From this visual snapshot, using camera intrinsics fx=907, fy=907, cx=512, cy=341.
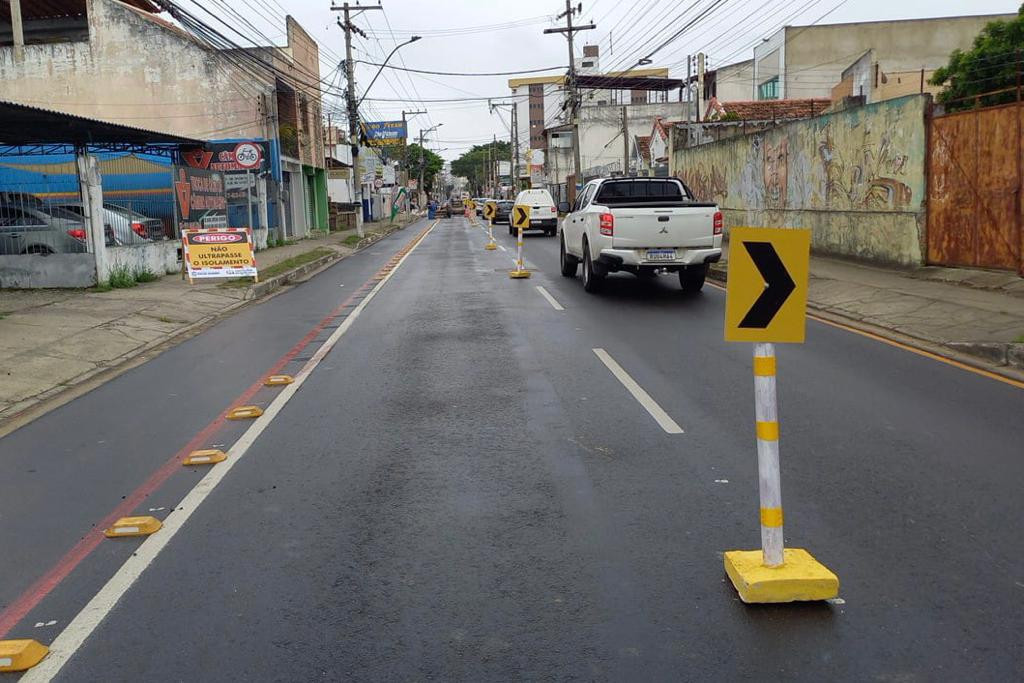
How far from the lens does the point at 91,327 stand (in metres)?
12.5

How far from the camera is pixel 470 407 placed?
7766 millimetres

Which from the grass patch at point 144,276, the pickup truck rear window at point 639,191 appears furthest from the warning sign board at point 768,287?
the grass patch at point 144,276

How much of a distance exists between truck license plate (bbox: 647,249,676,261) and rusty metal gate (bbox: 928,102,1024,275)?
457 cm

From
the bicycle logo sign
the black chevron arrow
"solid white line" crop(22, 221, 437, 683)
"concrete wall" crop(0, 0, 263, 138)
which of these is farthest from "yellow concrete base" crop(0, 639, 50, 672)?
"concrete wall" crop(0, 0, 263, 138)

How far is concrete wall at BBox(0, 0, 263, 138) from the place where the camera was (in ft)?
108

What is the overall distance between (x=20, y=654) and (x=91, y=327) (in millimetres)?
9782

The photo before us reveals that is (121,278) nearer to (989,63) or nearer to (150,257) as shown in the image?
(150,257)

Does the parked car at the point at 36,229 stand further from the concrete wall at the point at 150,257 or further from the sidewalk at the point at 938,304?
the sidewalk at the point at 938,304

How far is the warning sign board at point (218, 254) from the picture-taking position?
18.3m

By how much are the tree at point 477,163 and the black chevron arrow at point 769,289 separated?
15949cm

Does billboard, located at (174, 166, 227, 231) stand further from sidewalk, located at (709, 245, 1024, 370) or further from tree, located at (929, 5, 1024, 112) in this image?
tree, located at (929, 5, 1024, 112)

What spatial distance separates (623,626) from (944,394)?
5211 mm

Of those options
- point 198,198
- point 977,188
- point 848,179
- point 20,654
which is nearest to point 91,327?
point 20,654

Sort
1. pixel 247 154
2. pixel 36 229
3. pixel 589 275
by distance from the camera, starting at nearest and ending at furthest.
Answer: pixel 589 275 < pixel 36 229 < pixel 247 154
